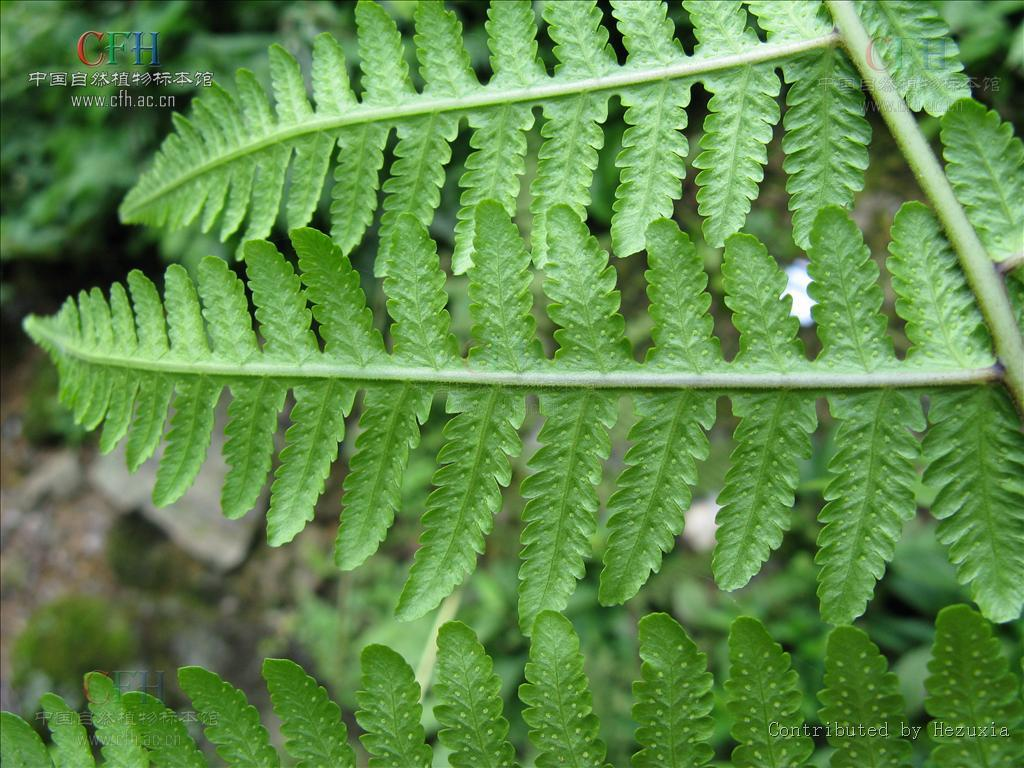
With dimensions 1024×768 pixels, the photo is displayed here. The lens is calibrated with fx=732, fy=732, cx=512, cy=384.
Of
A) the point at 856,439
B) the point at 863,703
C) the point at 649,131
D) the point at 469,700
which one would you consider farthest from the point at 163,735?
the point at 649,131

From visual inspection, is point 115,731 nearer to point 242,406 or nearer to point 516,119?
→ point 242,406

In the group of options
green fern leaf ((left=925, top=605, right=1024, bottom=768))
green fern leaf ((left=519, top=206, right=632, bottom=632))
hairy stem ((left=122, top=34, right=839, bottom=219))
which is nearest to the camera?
green fern leaf ((left=925, top=605, right=1024, bottom=768))

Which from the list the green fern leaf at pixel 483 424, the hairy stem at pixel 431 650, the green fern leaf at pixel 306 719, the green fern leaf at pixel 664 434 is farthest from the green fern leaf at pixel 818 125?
the hairy stem at pixel 431 650

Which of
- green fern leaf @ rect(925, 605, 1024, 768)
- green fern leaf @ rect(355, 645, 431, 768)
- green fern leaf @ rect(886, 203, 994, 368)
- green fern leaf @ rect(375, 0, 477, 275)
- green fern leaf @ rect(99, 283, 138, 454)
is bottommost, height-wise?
green fern leaf @ rect(355, 645, 431, 768)

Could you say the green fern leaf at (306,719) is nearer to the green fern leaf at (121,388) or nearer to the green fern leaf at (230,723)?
the green fern leaf at (230,723)

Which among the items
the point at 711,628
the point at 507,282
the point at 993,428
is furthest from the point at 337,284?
the point at 711,628

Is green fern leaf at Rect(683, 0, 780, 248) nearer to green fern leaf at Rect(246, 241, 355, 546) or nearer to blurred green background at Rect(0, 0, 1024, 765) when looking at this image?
green fern leaf at Rect(246, 241, 355, 546)

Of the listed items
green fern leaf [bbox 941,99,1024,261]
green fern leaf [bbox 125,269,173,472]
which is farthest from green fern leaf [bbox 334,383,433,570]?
green fern leaf [bbox 941,99,1024,261]
